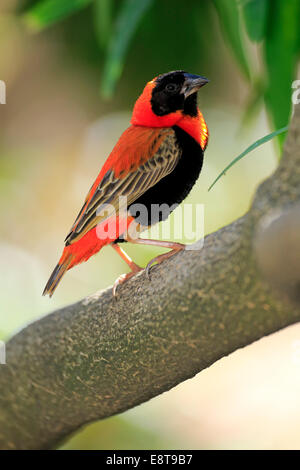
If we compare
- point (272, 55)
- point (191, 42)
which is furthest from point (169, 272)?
point (191, 42)

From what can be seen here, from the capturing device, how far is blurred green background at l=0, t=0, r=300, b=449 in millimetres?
3396

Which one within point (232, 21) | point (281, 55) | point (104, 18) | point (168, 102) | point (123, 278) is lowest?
point (123, 278)

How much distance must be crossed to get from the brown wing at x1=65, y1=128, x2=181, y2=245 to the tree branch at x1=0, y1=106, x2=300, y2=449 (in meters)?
0.19

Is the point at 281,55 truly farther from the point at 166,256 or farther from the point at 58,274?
the point at 58,274

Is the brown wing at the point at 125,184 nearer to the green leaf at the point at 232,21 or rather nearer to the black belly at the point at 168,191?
the black belly at the point at 168,191

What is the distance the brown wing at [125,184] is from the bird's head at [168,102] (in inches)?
4.0

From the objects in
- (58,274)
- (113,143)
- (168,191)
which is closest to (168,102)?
(168,191)

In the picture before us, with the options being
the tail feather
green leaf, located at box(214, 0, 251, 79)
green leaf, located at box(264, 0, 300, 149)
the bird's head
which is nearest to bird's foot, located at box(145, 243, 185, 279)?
the tail feather

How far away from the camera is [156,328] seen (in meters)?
1.39

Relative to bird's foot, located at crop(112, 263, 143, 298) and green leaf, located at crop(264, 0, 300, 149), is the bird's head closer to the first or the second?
green leaf, located at crop(264, 0, 300, 149)

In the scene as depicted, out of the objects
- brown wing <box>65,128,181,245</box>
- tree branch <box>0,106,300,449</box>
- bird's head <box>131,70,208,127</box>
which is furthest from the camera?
bird's head <box>131,70,208,127</box>

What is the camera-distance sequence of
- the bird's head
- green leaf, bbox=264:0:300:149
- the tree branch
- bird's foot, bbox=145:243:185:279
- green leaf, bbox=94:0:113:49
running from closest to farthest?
the tree branch < bird's foot, bbox=145:243:185:279 < the bird's head < green leaf, bbox=264:0:300:149 < green leaf, bbox=94:0:113:49

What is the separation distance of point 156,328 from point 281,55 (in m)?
1.00
